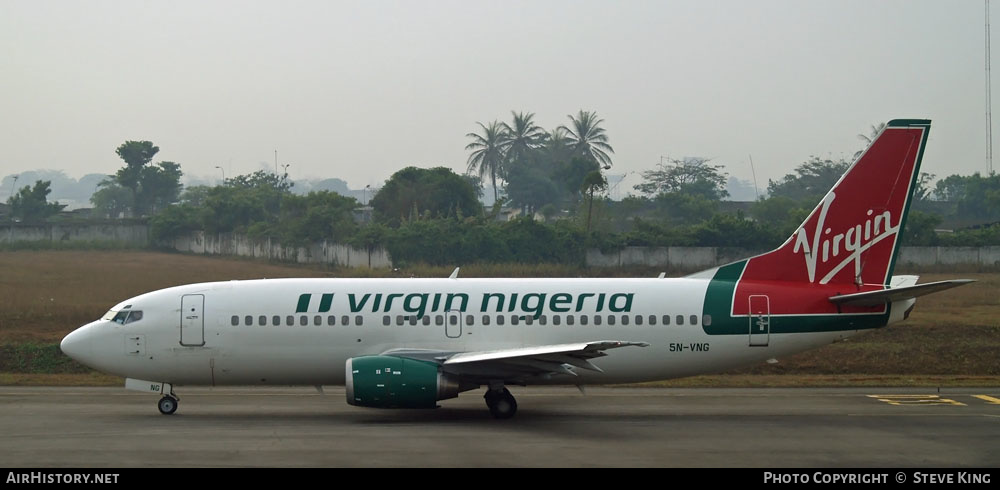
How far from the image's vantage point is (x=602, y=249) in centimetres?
5109

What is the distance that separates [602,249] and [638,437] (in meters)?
29.3

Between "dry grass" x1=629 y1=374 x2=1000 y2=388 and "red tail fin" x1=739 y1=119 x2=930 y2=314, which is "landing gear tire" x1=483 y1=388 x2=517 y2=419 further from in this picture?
"dry grass" x1=629 y1=374 x2=1000 y2=388

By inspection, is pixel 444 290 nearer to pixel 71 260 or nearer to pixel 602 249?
pixel 602 249

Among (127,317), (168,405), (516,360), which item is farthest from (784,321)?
Answer: (127,317)

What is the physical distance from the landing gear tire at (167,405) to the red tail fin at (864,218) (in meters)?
14.4

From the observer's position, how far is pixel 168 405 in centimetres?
2544

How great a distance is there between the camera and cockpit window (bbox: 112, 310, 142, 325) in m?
25.6

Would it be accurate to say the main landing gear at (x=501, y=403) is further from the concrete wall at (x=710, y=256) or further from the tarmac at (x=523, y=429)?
the concrete wall at (x=710, y=256)

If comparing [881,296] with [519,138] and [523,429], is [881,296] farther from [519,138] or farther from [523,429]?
[519,138]

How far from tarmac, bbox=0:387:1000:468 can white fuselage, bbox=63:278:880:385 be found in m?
1.21

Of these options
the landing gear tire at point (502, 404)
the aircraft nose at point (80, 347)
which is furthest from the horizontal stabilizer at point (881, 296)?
the aircraft nose at point (80, 347)

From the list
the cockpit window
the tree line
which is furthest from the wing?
the tree line

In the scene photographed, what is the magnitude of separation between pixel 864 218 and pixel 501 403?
10040 mm

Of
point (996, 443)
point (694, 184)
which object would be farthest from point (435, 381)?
point (694, 184)
